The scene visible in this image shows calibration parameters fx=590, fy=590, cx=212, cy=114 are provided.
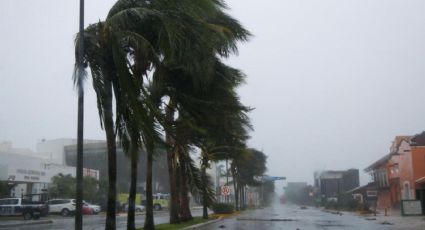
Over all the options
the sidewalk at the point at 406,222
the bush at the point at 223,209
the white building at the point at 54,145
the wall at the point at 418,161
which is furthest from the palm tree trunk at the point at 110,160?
the white building at the point at 54,145

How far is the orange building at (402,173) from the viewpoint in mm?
52062

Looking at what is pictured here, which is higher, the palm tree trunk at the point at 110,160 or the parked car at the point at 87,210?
the palm tree trunk at the point at 110,160

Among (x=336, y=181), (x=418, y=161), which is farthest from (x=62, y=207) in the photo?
(x=336, y=181)

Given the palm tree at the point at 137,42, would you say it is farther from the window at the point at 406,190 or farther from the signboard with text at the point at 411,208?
the window at the point at 406,190

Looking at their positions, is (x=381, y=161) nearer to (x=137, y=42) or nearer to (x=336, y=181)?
(x=336, y=181)

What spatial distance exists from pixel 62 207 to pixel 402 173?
31.9 m

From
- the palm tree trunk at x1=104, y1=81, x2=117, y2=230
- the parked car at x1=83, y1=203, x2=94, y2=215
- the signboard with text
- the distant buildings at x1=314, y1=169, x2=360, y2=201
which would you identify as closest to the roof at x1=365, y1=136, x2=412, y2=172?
the signboard with text

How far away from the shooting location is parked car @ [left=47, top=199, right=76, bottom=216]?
168ft

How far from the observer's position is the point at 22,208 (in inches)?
1641

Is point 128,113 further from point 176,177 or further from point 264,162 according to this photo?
point 264,162

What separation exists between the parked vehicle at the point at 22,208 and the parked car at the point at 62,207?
8.44m

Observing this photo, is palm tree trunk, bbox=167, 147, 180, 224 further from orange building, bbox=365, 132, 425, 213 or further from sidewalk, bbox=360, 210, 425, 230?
orange building, bbox=365, 132, 425, 213

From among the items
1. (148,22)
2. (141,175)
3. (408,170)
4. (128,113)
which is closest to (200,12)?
(148,22)

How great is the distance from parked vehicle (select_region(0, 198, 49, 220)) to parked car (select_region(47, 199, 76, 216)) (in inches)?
332
